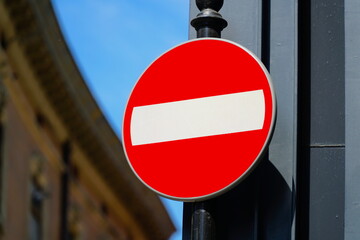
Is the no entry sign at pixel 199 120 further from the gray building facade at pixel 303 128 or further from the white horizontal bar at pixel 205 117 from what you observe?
the gray building facade at pixel 303 128

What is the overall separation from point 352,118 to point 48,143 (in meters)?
20.1

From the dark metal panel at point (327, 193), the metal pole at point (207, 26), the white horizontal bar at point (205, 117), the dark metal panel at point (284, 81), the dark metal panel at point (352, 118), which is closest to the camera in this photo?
the metal pole at point (207, 26)

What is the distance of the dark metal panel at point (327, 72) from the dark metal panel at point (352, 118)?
0.08m

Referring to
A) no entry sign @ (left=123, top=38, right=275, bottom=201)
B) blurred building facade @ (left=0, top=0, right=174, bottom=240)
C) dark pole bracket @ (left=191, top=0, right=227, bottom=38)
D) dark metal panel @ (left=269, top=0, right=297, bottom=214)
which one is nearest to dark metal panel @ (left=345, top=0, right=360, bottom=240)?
dark metal panel @ (left=269, top=0, right=297, bottom=214)

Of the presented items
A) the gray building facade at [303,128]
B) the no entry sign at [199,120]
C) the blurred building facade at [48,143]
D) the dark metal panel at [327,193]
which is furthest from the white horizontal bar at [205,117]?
the blurred building facade at [48,143]

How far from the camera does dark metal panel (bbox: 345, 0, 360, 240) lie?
4383 mm

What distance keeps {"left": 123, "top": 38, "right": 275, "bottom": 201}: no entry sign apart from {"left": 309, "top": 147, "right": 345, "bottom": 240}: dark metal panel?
475 millimetres

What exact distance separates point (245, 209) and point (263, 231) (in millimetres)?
125

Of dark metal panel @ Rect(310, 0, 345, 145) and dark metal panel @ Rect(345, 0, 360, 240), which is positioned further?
dark metal panel @ Rect(310, 0, 345, 145)

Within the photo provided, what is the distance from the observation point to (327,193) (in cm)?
456

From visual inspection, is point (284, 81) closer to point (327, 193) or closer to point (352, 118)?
point (352, 118)

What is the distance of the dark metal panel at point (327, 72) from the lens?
466 cm

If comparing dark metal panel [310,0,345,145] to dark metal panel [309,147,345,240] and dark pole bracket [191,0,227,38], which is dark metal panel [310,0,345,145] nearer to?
Result: dark metal panel [309,147,345,240]

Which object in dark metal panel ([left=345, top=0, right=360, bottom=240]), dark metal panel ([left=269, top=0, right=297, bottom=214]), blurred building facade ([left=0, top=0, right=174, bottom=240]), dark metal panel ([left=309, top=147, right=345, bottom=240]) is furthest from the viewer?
blurred building facade ([left=0, top=0, right=174, bottom=240])
